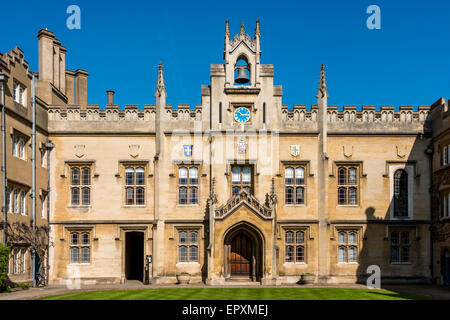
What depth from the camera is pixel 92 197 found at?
31078mm

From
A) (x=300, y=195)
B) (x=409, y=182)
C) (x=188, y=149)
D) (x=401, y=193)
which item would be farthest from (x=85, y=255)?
(x=409, y=182)

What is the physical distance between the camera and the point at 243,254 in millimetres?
30859

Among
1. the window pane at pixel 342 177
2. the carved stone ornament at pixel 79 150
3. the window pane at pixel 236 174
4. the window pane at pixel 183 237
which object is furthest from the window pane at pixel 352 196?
the carved stone ornament at pixel 79 150

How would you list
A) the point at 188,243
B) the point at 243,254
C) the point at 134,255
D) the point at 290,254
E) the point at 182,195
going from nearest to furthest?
the point at 243,254
the point at 188,243
the point at 290,254
the point at 182,195
the point at 134,255

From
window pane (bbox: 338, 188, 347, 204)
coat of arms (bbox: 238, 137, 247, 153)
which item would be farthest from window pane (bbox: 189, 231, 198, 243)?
window pane (bbox: 338, 188, 347, 204)

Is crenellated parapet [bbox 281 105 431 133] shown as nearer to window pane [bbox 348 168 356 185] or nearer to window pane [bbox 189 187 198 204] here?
window pane [bbox 348 168 356 185]

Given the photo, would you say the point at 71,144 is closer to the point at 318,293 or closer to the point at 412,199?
the point at 318,293

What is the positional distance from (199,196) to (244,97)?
6.70 metres

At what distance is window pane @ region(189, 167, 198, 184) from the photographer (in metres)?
31.4

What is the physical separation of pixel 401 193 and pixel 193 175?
507 inches

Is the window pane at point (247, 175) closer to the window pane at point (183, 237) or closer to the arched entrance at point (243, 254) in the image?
the arched entrance at point (243, 254)

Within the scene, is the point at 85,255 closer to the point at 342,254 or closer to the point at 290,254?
the point at 290,254

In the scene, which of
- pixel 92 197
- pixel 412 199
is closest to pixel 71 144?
pixel 92 197

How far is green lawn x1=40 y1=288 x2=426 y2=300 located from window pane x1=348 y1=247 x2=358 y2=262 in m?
5.31
